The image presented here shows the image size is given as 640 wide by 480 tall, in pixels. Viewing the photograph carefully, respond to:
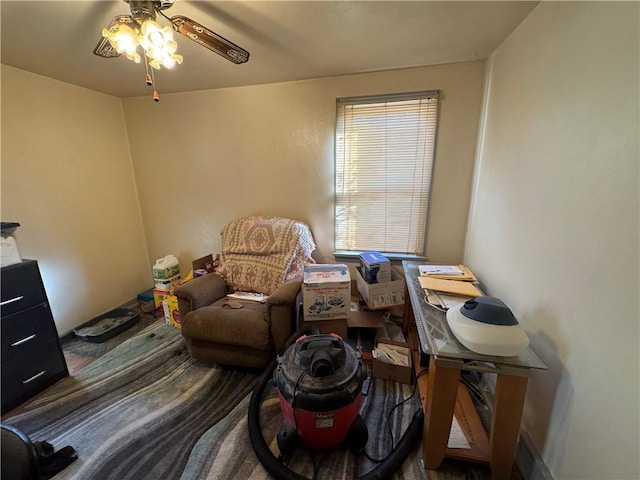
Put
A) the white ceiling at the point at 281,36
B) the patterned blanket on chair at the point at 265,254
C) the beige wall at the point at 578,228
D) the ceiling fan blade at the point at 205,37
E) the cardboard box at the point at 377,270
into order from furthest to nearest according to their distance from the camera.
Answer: the patterned blanket on chair at the point at 265,254 → the cardboard box at the point at 377,270 → the white ceiling at the point at 281,36 → the ceiling fan blade at the point at 205,37 → the beige wall at the point at 578,228

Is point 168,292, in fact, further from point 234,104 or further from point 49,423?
point 234,104

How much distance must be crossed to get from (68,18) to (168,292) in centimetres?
210

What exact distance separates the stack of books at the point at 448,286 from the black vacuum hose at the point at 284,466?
25.0 inches

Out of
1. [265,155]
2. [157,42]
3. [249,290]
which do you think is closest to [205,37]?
[157,42]

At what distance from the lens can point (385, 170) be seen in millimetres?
2166

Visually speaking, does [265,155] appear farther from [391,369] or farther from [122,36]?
[391,369]

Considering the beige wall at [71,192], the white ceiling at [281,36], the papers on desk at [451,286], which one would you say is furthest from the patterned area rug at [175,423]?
the white ceiling at [281,36]

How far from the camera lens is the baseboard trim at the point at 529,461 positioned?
108 centimetres

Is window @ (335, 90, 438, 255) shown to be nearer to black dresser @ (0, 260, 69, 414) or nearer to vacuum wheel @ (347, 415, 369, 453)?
vacuum wheel @ (347, 415, 369, 453)

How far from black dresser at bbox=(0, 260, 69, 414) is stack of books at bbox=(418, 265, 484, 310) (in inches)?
97.3

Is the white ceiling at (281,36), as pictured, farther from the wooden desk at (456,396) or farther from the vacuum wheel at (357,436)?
the vacuum wheel at (357,436)

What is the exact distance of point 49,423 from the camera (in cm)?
146

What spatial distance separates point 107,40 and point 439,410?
2294 mm

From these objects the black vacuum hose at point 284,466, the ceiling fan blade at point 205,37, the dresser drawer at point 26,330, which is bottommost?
the black vacuum hose at point 284,466
